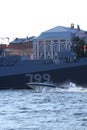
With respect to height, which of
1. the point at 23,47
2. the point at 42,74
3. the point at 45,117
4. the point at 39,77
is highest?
the point at 23,47

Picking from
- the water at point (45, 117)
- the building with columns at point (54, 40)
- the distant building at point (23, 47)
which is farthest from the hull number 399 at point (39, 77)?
the distant building at point (23, 47)

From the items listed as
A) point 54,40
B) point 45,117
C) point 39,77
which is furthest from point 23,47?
point 45,117

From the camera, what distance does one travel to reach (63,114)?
38.7 meters

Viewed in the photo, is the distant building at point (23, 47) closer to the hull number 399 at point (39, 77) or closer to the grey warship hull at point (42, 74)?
the hull number 399 at point (39, 77)

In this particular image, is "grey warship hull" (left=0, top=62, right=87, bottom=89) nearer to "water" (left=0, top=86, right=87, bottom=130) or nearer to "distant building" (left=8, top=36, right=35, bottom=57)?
"water" (left=0, top=86, right=87, bottom=130)

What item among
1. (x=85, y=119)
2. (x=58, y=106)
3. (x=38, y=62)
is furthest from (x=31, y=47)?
(x=85, y=119)

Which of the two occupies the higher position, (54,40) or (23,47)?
(54,40)

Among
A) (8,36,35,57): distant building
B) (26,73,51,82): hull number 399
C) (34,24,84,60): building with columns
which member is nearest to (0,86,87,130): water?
(26,73,51,82): hull number 399

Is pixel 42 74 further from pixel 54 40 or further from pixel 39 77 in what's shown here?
pixel 54 40

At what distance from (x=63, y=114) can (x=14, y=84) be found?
4480 centimetres

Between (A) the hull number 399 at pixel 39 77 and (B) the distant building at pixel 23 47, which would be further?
(B) the distant building at pixel 23 47

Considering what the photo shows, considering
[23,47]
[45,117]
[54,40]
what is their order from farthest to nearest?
[23,47] < [54,40] < [45,117]

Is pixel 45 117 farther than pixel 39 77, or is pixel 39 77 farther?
pixel 39 77

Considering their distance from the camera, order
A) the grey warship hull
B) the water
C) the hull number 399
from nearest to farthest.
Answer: the water
the grey warship hull
the hull number 399
